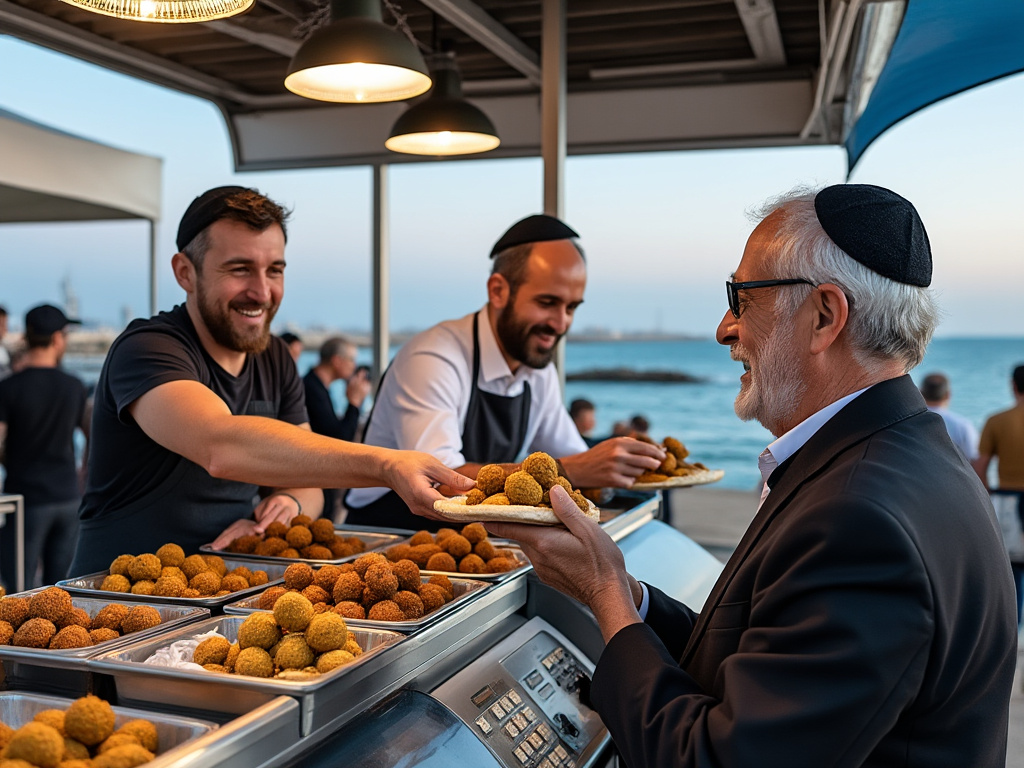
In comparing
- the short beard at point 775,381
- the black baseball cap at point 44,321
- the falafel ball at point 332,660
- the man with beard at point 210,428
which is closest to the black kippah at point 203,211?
the man with beard at point 210,428

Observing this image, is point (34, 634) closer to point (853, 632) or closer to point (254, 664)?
point (254, 664)

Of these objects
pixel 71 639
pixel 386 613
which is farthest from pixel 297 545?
pixel 71 639

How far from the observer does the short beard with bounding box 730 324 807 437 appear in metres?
1.41

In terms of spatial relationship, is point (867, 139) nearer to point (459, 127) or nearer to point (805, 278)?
point (459, 127)

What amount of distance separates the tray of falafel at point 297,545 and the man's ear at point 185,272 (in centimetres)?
66

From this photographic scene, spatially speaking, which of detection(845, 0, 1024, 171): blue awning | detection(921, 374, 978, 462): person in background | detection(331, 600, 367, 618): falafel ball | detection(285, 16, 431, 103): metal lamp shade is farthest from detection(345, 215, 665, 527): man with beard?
detection(921, 374, 978, 462): person in background

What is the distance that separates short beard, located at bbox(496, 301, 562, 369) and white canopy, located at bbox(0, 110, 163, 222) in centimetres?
429

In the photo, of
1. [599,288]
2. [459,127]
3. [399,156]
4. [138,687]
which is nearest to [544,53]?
[459,127]

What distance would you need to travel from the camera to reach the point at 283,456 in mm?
1938

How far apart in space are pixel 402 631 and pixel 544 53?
3.17 metres

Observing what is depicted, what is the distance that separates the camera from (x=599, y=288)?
36.4 metres

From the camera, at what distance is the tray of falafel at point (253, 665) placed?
4.20ft

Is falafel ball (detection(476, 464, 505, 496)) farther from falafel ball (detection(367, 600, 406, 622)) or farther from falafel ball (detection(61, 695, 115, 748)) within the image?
falafel ball (detection(61, 695, 115, 748))

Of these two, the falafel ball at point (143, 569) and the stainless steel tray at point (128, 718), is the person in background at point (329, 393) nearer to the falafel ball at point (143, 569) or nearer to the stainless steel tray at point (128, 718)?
the falafel ball at point (143, 569)
